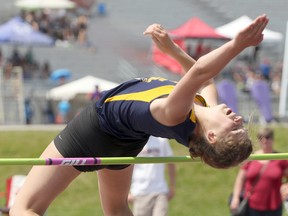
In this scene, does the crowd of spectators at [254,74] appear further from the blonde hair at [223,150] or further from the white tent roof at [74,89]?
the blonde hair at [223,150]

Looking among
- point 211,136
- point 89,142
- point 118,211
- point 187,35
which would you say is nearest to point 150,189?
point 118,211

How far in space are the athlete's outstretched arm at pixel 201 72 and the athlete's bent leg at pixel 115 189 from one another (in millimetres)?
770

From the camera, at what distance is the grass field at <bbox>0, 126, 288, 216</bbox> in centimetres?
1255

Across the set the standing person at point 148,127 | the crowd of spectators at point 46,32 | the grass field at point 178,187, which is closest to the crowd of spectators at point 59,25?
the crowd of spectators at point 46,32

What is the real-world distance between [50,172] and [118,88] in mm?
622

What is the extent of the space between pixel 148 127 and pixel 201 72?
1.57 ft

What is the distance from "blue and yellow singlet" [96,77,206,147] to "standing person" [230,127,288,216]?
3.71 meters

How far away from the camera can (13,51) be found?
23.6 m

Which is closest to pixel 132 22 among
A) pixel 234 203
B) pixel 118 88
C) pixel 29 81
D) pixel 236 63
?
pixel 236 63

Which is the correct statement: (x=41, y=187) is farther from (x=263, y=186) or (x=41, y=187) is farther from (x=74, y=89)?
(x=74, y=89)

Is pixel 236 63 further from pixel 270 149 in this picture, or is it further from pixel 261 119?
pixel 270 149

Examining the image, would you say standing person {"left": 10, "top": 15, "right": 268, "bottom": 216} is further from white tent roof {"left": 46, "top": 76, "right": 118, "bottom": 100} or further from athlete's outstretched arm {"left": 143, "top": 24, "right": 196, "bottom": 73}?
white tent roof {"left": 46, "top": 76, "right": 118, "bottom": 100}

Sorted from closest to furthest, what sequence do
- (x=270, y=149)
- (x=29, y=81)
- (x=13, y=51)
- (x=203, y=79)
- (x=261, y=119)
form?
(x=203, y=79) < (x=270, y=149) < (x=261, y=119) < (x=29, y=81) < (x=13, y=51)

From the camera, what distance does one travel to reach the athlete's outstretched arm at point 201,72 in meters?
4.72
